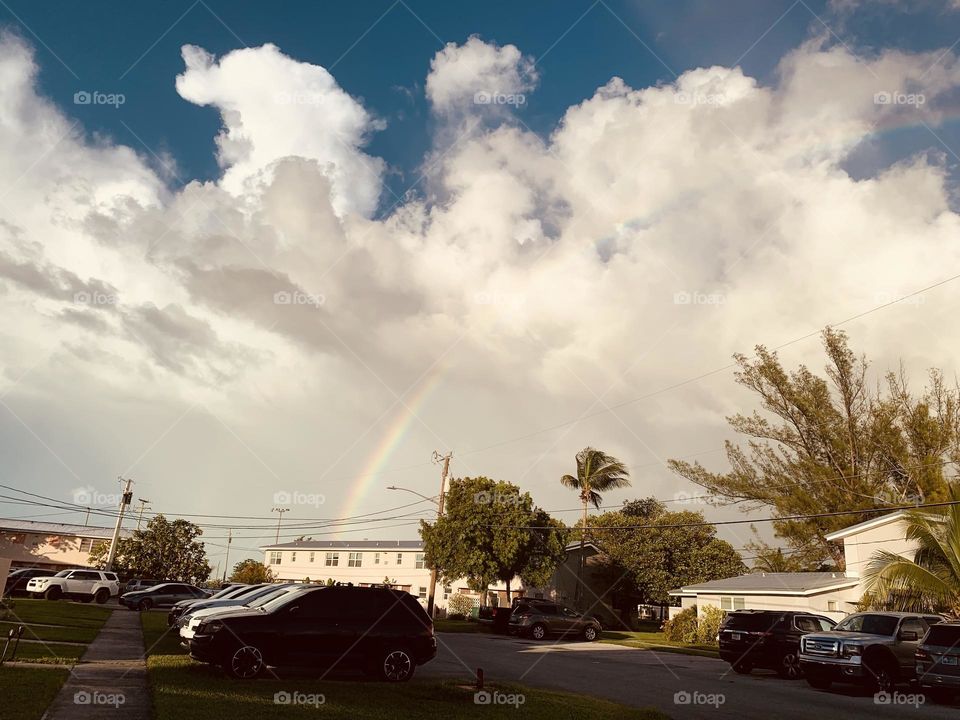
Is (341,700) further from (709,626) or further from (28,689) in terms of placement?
(709,626)

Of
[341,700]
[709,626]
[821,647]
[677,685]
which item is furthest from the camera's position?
[709,626]

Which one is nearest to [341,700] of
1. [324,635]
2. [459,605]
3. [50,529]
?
[324,635]

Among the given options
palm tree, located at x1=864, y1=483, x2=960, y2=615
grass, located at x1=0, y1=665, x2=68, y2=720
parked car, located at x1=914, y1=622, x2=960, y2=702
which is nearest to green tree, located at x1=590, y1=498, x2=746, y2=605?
palm tree, located at x1=864, y1=483, x2=960, y2=615

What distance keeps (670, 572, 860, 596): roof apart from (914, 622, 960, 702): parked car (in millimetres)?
15533

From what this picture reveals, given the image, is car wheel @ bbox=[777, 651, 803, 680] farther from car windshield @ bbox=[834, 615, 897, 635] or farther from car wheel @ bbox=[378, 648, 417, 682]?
car wheel @ bbox=[378, 648, 417, 682]

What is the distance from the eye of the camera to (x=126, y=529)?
73500 mm

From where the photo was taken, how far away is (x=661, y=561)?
2179 inches

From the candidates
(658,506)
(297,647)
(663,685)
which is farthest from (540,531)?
(658,506)

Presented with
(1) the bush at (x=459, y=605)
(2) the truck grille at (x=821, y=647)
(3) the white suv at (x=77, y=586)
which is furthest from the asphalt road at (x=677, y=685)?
(1) the bush at (x=459, y=605)

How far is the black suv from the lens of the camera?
20.4 m

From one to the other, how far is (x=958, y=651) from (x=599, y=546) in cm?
4415

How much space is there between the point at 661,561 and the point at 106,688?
5059 cm

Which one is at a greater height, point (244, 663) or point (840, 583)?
point (840, 583)

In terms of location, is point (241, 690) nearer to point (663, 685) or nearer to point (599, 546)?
point (663, 685)
